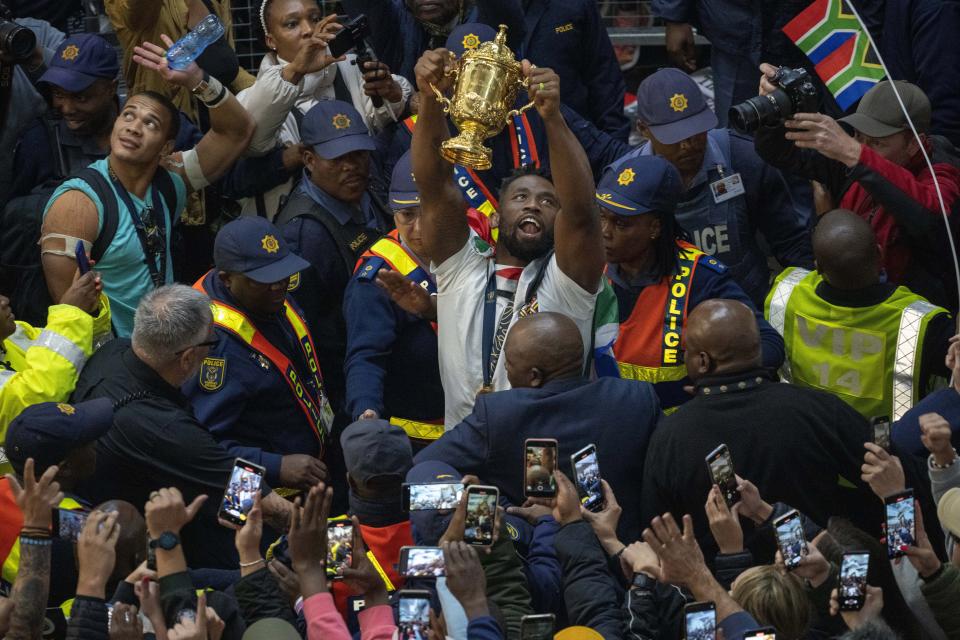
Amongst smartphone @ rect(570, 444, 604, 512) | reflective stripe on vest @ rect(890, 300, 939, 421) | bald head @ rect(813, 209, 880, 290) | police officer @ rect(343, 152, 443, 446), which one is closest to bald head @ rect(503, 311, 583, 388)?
smartphone @ rect(570, 444, 604, 512)

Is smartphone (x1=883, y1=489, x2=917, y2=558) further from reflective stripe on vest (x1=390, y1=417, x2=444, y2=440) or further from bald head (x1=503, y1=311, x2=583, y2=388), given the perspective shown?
reflective stripe on vest (x1=390, y1=417, x2=444, y2=440)

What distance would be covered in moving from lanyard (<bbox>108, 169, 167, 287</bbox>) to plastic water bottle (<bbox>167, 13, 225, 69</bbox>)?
2.00 feet

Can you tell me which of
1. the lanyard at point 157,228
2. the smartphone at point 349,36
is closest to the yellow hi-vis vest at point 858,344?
the smartphone at point 349,36

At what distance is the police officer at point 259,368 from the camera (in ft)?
19.7

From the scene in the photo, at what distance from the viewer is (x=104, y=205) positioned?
647 centimetres

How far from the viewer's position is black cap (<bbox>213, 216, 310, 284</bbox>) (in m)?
6.13

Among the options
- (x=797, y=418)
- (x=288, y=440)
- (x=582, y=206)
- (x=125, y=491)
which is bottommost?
(x=288, y=440)

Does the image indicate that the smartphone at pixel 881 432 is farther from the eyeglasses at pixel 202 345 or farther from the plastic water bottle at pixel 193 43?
the plastic water bottle at pixel 193 43

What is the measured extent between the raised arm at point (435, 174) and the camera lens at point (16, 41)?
86.3 inches

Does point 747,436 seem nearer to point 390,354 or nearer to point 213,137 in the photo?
point 390,354

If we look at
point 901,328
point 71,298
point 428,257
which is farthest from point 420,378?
point 901,328

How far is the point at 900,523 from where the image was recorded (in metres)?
4.64

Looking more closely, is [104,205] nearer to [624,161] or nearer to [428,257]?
[428,257]

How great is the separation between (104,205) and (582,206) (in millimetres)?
2228
